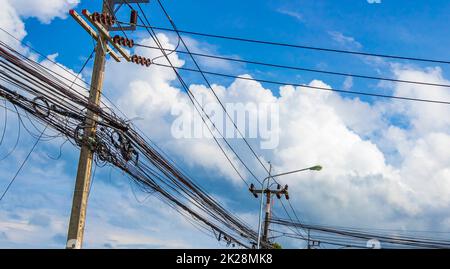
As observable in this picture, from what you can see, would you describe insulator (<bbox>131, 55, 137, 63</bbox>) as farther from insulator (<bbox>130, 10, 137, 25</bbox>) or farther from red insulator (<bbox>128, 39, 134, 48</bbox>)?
insulator (<bbox>130, 10, 137, 25</bbox>)

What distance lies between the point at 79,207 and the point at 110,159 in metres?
1.50

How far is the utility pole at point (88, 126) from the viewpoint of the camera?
11.5 metres

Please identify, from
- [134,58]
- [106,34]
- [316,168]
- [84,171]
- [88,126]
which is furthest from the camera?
[316,168]

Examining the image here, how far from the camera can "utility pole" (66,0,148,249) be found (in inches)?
453

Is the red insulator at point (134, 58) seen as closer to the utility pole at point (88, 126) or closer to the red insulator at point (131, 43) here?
the red insulator at point (131, 43)

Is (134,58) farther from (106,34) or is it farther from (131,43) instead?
(106,34)

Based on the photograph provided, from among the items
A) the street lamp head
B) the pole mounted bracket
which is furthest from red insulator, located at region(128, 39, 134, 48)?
the street lamp head

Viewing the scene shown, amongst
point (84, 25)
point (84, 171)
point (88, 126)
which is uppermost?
point (84, 25)

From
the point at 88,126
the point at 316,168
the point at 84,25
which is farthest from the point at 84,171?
the point at 316,168

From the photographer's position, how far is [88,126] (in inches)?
470

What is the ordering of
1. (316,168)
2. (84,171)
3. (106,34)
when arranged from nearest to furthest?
(84,171), (106,34), (316,168)
